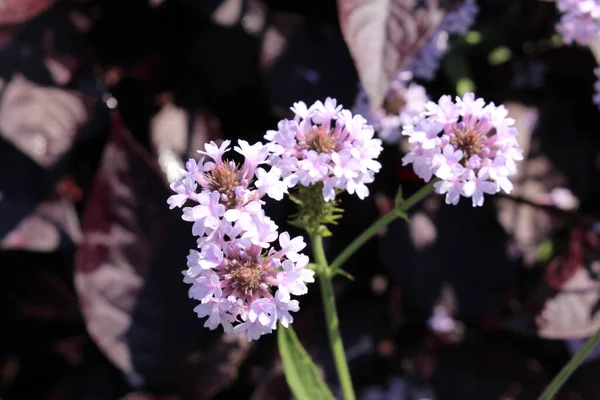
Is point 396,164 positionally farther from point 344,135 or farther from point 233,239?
point 233,239

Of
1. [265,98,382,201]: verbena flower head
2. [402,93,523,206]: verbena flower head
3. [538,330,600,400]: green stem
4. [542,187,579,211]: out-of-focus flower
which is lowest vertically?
[538,330,600,400]: green stem

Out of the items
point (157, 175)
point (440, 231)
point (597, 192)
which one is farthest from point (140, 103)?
point (597, 192)

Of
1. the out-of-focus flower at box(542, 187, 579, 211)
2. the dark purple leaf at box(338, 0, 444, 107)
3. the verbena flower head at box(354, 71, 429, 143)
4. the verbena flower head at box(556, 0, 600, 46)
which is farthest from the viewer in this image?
the out-of-focus flower at box(542, 187, 579, 211)

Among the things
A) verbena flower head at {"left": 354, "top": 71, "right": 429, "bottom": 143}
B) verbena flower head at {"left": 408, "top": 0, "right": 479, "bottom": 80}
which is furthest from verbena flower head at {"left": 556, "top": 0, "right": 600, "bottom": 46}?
verbena flower head at {"left": 354, "top": 71, "right": 429, "bottom": 143}

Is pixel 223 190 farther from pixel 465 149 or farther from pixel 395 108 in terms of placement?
pixel 395 108

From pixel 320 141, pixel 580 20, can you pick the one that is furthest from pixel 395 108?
pixel 320 141

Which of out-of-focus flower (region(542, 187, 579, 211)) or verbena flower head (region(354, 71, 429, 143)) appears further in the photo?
out-of-focus flower (region(542, 187, 579, 211))

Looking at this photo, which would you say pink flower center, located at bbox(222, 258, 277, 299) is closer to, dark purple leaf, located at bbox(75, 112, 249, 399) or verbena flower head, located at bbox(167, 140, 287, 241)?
verbena flower head, located at bbox(167, 140, 287, 241)
